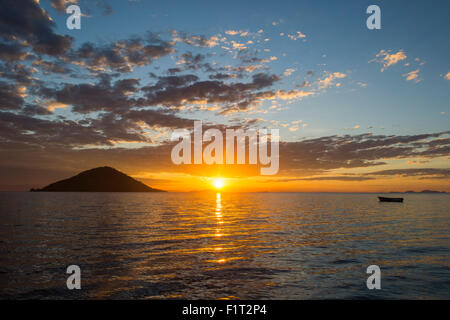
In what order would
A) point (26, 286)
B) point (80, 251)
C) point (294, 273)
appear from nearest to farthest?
point (26, 286)
point (294, 273)
point (80, 251)

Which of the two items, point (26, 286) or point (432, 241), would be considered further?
point (432, 241)

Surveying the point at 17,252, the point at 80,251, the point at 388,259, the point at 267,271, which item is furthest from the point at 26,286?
the point at 388,259

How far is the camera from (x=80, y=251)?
2833cm

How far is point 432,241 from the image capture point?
35969mm
